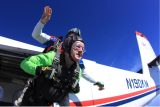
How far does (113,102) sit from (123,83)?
883 millimetres

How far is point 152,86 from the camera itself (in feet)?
32.9

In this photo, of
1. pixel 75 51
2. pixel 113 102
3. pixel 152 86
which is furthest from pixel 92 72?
pixel 152 86

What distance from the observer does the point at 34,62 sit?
3498mm

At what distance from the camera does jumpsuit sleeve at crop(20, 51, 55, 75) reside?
11.2 feet

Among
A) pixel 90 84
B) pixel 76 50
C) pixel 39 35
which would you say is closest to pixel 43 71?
pixel 76 50

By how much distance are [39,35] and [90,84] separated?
168 centimetres

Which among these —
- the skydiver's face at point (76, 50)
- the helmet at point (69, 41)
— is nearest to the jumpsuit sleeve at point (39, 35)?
the helmet at point (69, 41)

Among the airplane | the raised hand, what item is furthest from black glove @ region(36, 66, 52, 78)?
the airplane

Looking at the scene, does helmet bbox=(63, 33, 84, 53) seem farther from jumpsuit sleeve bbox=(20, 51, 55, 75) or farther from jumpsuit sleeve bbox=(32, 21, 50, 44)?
jumpsuit sleeve bbox=(32, 21, 50, 44)

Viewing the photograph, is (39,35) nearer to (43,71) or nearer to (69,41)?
(69,41)

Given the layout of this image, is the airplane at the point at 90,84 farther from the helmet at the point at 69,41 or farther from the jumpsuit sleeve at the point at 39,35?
the helmet at the point at 69,41

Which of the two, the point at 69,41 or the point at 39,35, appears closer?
the point at 69,41

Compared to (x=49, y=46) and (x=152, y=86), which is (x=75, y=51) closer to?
(x=49, y=46)

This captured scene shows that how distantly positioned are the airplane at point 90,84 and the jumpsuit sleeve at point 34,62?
4.79ft
